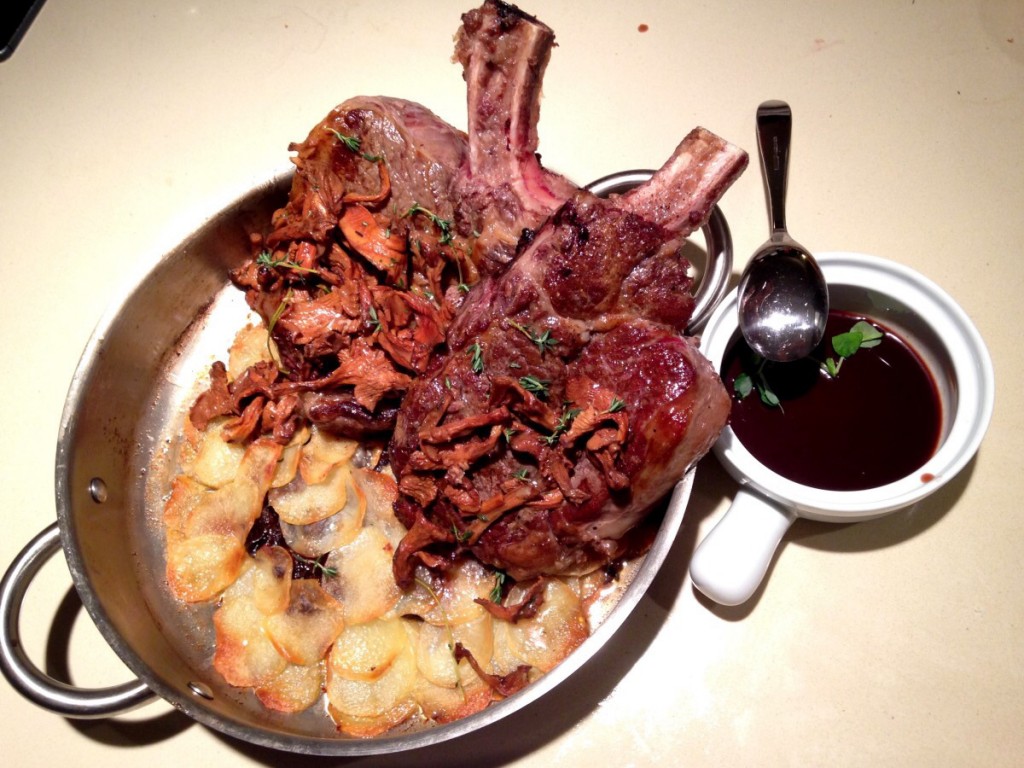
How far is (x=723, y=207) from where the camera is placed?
2.36 m

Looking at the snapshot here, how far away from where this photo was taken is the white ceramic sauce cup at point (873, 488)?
1.67 metres

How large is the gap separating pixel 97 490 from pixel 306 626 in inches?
27.1

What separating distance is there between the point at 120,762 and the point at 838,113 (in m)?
2.97

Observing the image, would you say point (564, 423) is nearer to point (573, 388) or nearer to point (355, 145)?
point (573, 388)

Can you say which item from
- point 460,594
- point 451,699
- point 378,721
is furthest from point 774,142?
point 378,721

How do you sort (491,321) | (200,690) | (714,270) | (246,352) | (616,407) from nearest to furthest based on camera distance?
(616,407)
(491,321)
(200,690)
(714,270)
(246,352)

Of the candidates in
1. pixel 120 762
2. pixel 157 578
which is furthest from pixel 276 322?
pixel 120 762

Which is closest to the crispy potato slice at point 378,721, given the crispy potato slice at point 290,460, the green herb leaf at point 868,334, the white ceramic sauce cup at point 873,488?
the crispy potato slice at point 290,460

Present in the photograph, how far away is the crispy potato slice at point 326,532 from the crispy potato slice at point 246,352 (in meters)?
0.51

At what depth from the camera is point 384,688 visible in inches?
71.6

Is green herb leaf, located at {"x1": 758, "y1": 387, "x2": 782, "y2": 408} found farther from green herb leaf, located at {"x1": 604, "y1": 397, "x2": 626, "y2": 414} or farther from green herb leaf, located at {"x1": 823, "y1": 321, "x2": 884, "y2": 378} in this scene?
green herb leaf, located at {"x1": 604, "y1": 397, "x2": 626, "y2": 414}

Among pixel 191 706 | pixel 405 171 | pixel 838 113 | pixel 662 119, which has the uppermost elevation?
pixel 405 171

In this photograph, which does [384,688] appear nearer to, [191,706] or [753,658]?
[191,706]

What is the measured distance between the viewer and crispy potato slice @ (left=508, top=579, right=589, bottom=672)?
71.6 inches
